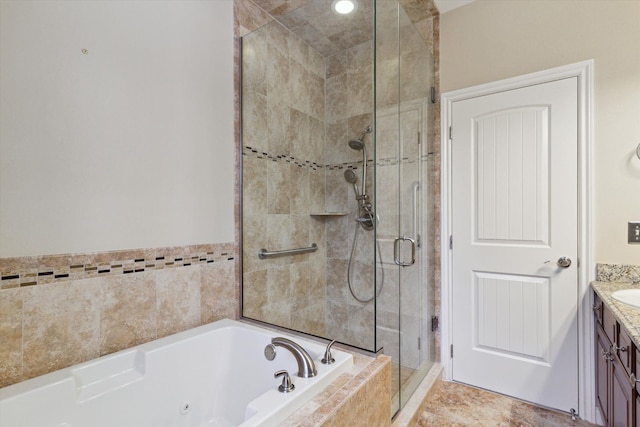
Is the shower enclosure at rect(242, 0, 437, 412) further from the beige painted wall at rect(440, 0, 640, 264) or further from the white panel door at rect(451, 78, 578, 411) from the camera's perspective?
the beige painted wall at rect(440, 0, 640, 264)

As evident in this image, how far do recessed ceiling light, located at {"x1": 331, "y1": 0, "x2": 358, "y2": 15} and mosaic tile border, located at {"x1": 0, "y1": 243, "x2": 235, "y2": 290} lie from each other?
162 cm

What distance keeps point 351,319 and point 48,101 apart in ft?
6.58

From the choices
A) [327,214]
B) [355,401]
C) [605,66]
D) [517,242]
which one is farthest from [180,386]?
[605,66]

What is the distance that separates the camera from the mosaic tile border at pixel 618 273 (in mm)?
1788

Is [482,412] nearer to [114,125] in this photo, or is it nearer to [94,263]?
[94,263]

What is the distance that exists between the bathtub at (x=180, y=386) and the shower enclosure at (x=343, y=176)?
1.22 ft

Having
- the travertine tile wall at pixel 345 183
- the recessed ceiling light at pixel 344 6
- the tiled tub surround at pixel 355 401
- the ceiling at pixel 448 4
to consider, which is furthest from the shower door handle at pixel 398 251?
the ceiling at pixel 448 4

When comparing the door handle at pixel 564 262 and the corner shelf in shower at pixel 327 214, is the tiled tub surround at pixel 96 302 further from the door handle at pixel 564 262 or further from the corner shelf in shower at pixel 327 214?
the door handle at pixel 564 262

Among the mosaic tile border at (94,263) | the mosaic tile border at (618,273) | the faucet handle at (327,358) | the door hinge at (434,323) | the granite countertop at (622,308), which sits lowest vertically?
the door hinge at (434,323)

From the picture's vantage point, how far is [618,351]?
4.42 feet

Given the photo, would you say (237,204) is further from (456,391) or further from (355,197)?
(456,391)

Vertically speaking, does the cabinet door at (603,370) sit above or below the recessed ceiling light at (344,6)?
below

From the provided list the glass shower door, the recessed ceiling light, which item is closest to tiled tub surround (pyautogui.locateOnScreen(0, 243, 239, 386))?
the glass shower door

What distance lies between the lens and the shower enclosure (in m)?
1.81
